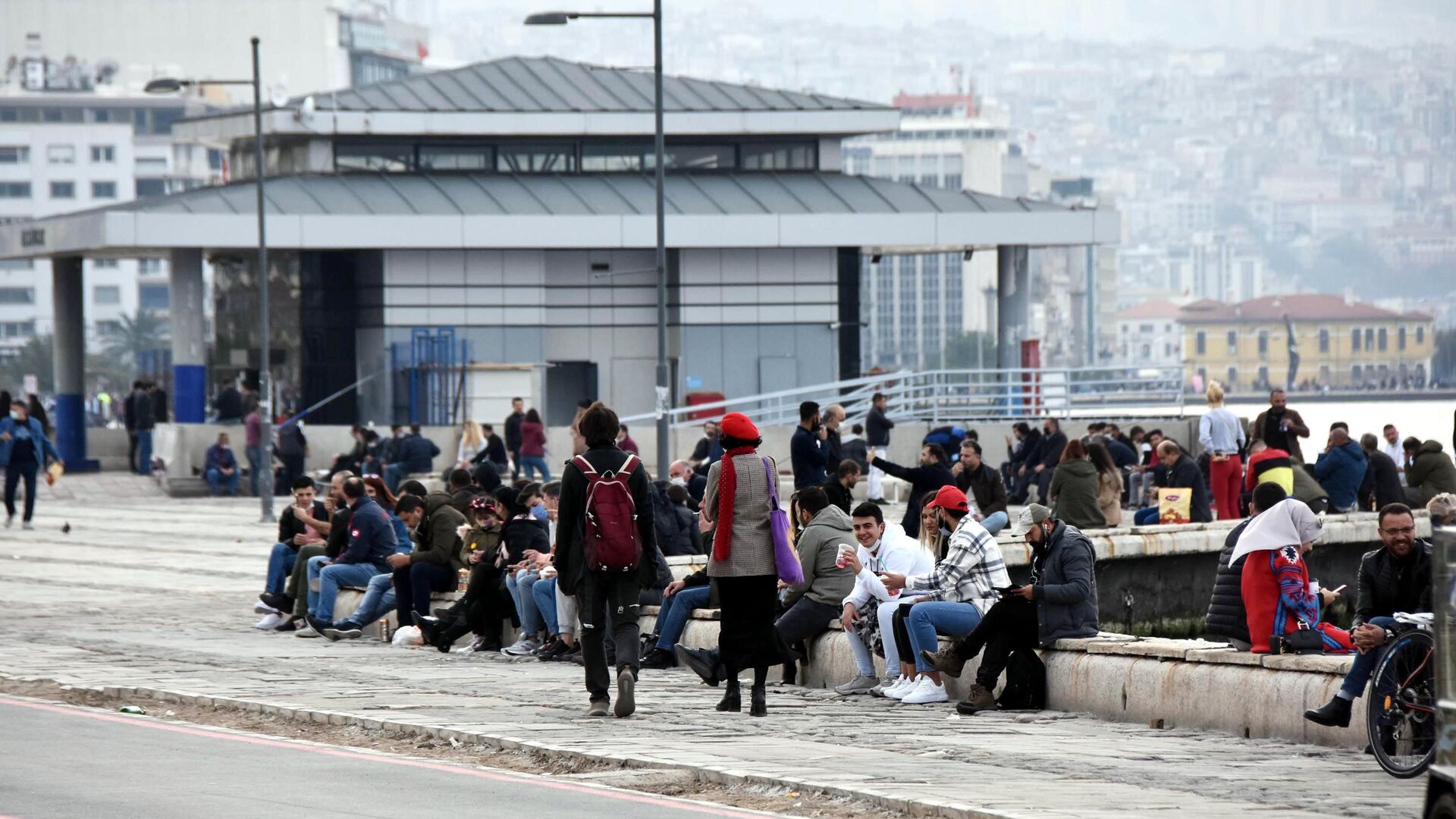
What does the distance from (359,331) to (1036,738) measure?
123ft

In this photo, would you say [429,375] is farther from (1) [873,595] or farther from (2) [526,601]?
(1) [873,595]

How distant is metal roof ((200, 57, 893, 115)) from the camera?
4781 centimetres

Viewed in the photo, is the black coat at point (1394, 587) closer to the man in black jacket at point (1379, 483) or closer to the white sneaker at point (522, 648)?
the white sneaker at point (522, 648)

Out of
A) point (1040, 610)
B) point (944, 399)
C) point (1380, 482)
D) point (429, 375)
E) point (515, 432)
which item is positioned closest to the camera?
point (1040, 610)

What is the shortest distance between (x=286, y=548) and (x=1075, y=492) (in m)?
7.04

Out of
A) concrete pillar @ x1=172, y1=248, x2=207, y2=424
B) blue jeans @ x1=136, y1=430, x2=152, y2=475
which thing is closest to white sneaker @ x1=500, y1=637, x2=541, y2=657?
blue jeans @ x1=136, y1=430, x2=152, y2=475

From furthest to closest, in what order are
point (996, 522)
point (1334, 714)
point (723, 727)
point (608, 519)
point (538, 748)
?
point (996, 522)
point (608, 519)
point (723, 727)
point (538, 748)
point (1334, 714)

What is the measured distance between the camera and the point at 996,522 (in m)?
18.4

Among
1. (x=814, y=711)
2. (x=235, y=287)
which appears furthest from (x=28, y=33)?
(x=814, y=711)

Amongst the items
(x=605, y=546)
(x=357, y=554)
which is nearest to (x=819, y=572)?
(x=605, y=546)

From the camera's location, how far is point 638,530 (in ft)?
37.4

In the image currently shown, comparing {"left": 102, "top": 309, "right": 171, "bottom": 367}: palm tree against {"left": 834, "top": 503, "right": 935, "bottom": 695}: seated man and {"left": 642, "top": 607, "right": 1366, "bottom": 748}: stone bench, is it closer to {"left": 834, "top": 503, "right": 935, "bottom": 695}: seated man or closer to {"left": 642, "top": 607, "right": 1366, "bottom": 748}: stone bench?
{"left": 834, "top": 503, "right": 935, "bottom": 695}: seated man

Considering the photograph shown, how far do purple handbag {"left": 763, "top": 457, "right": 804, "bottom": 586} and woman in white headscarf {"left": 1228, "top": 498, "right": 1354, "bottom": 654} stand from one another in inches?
92.9

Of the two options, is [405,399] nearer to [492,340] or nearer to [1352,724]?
[492,340]
